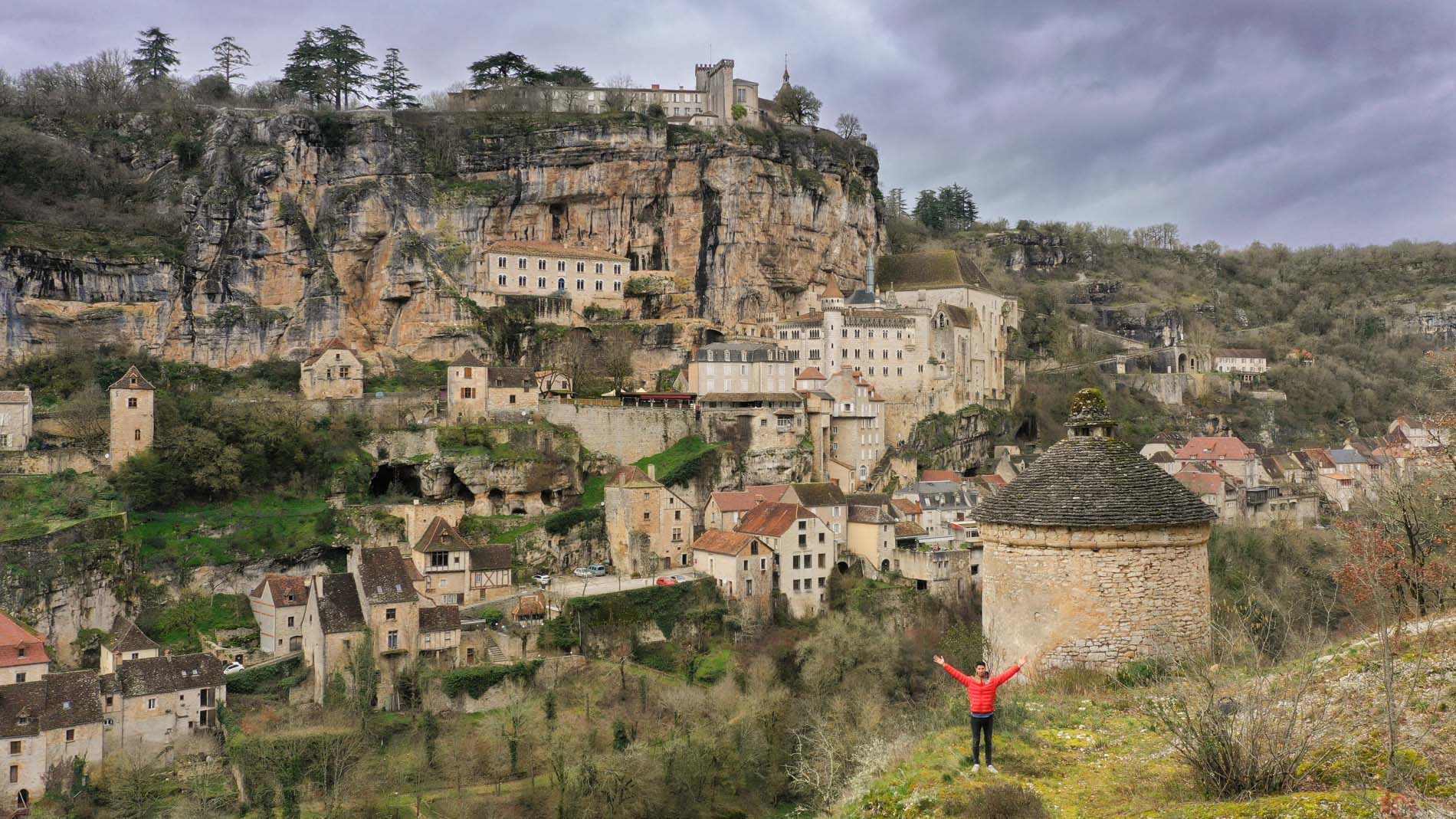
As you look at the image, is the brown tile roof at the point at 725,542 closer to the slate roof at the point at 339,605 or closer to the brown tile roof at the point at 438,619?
the brown tile roof at the point at 438,619

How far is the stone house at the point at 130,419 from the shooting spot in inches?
1574

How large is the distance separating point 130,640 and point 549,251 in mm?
33148

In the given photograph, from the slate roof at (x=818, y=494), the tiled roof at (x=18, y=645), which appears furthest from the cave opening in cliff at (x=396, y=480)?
the slate roof at (x=818, y=494)

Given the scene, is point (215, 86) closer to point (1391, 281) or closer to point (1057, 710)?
point (1057, 710)

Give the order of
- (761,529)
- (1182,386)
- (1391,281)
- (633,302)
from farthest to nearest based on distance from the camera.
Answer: (1391,281), (1182,386), (633,302), (761,529)

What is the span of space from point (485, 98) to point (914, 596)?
146 ft

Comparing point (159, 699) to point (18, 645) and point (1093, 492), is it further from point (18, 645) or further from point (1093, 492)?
point (1093, 492)

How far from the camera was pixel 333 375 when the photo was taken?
48.2 m

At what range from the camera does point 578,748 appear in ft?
95.8

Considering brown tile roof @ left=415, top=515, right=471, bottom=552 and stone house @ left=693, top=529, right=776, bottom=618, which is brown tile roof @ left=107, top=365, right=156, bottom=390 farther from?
stone house @ left=693, top=529, right=776, bottom=618

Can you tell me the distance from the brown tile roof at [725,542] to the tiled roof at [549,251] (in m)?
23.2

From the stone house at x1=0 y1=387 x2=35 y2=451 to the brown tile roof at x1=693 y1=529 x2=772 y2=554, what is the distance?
27.2m

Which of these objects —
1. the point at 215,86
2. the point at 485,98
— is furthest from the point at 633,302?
the point at 215,86

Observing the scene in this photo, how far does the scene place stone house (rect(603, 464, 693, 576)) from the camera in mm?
42688
